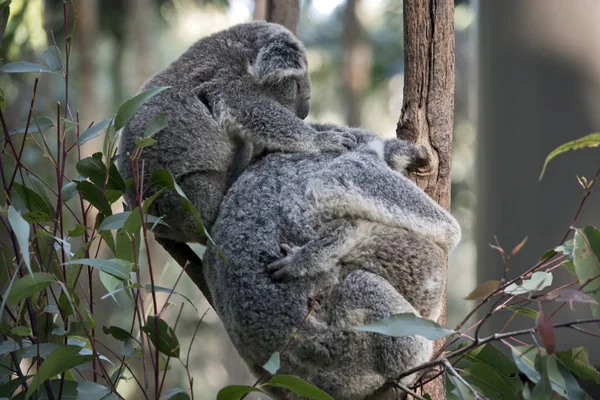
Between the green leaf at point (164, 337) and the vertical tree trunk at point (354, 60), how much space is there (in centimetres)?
962

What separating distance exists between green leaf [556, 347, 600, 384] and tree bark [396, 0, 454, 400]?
72cm

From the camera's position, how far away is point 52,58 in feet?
6.53

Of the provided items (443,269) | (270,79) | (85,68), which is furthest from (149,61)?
(443,269)

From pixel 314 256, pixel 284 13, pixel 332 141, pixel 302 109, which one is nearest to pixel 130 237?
pixel 314 256

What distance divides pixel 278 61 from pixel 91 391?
1299 mm

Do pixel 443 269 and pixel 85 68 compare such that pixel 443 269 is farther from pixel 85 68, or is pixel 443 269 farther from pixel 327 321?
pixel 85 68

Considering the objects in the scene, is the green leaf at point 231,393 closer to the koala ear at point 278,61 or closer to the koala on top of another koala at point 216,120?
the koala on top of another koala at point 216,120

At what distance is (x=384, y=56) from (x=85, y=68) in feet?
34.0

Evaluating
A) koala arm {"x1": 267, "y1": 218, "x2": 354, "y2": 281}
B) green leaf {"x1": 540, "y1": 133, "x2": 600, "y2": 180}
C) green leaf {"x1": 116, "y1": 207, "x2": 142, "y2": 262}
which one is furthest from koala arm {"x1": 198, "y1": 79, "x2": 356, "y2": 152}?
green leaf {"x1": 540, "y1": 133, "x2": 600, "y2": 180}

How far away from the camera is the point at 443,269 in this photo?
2.16 meters

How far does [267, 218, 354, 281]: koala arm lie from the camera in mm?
1979

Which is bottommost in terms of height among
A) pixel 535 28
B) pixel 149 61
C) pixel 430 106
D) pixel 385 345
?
pixel 385 345

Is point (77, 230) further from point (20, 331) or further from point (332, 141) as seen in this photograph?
point (332, 141)

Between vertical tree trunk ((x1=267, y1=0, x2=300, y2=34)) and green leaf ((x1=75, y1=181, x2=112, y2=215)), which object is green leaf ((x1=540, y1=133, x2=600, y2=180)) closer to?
green leaf ((x1=75, y1=181, x2=112, y2=215))
